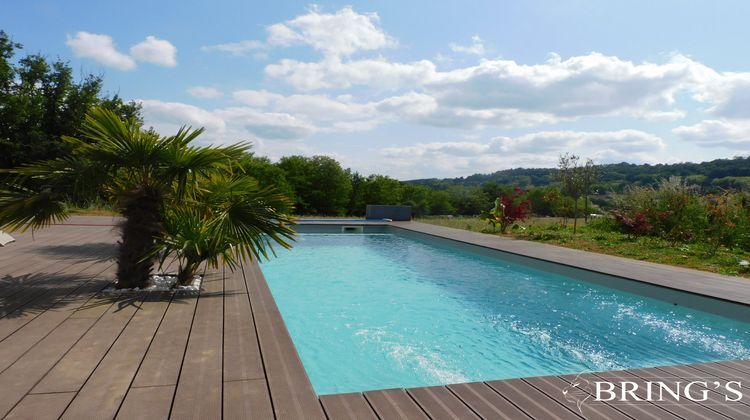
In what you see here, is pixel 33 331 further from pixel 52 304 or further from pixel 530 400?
pixel 530 400

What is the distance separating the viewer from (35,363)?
2.41 m

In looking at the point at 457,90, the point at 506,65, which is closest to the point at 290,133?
the point at 457,90

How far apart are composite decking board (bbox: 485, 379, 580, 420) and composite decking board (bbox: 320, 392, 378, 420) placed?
72 centimetres

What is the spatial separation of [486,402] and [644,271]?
18.8 ft

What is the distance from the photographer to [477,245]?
31.8 ft

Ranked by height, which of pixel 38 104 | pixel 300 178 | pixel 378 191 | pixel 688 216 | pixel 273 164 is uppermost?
pixel 38 104

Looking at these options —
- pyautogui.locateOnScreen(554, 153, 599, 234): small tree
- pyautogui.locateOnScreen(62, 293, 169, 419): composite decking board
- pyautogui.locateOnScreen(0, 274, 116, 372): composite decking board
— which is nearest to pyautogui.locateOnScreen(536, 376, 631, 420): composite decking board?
pyautogui.locateOnScreen(62, 293, 169, 419): composite decking board

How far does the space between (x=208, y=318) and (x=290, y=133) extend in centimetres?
1407

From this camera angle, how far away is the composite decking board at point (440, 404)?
6.56 feet

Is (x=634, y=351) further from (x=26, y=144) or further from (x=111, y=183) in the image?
(x=26, y=144)

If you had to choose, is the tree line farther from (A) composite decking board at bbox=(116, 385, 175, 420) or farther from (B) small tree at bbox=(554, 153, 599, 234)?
(A) composite decking board at bbox=(116, 385, 175, 420)

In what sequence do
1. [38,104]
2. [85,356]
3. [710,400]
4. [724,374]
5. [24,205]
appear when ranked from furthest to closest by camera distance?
[38,104]
[24,205]
[724,374]
[85,356]
[710,400]

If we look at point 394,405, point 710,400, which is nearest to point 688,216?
point 710,400

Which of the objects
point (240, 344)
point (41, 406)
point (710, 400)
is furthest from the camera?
point (240, 344)
